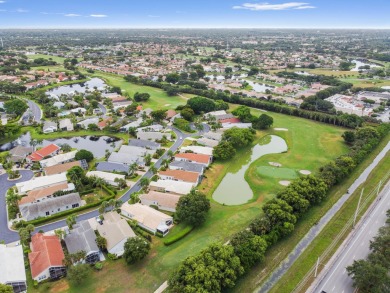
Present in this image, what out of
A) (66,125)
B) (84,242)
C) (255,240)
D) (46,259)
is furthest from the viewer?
(66,125)

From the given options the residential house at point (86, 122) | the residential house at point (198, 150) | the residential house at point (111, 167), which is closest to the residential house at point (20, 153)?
the residential house at point (111, 167)

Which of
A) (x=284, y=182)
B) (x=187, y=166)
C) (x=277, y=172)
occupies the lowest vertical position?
(x=284, y=182)

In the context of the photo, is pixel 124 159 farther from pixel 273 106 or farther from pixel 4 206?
pixel 273 106

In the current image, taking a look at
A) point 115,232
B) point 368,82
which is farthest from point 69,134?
point 368,82

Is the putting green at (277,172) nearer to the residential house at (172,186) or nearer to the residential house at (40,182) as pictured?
the residential house at (172,186)

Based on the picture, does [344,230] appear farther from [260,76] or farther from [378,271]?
[260,76]

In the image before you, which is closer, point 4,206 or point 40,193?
point 4,206

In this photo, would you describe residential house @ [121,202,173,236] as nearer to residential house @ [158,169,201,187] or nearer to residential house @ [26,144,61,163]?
residential house @ [158,169,201,187]

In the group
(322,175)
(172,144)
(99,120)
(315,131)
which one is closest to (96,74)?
(99,120)
